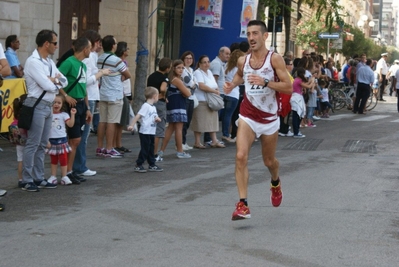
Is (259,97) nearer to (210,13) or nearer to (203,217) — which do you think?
(203,217)

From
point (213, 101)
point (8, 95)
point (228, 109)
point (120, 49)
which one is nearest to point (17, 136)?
point (120, 49)

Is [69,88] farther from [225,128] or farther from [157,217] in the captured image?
[225,128]

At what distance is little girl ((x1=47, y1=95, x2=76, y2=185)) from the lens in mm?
10438

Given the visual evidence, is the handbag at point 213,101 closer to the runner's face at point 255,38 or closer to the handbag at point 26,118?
the handbag at point 26,118

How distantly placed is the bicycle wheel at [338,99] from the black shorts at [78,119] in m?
18.6

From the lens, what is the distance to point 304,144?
16.4 m

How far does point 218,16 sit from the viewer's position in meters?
21.5

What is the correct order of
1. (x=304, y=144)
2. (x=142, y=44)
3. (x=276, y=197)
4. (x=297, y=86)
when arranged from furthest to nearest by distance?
(x=297, y=86) → (x=142, y=44) → (x=304, y=144) → (x=276, y=197)

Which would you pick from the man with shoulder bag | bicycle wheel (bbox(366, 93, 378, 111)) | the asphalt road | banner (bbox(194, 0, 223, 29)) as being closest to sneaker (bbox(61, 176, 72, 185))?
the asphalt road

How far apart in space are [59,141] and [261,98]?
10.2 ft

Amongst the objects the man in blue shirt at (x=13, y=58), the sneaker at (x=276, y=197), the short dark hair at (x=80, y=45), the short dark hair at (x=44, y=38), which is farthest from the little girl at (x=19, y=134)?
the man in blue shirt at (x=13, y=58)

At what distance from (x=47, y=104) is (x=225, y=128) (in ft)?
22.0

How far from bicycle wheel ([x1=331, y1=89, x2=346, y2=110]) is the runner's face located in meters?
20.5

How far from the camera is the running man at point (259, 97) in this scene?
823cm
